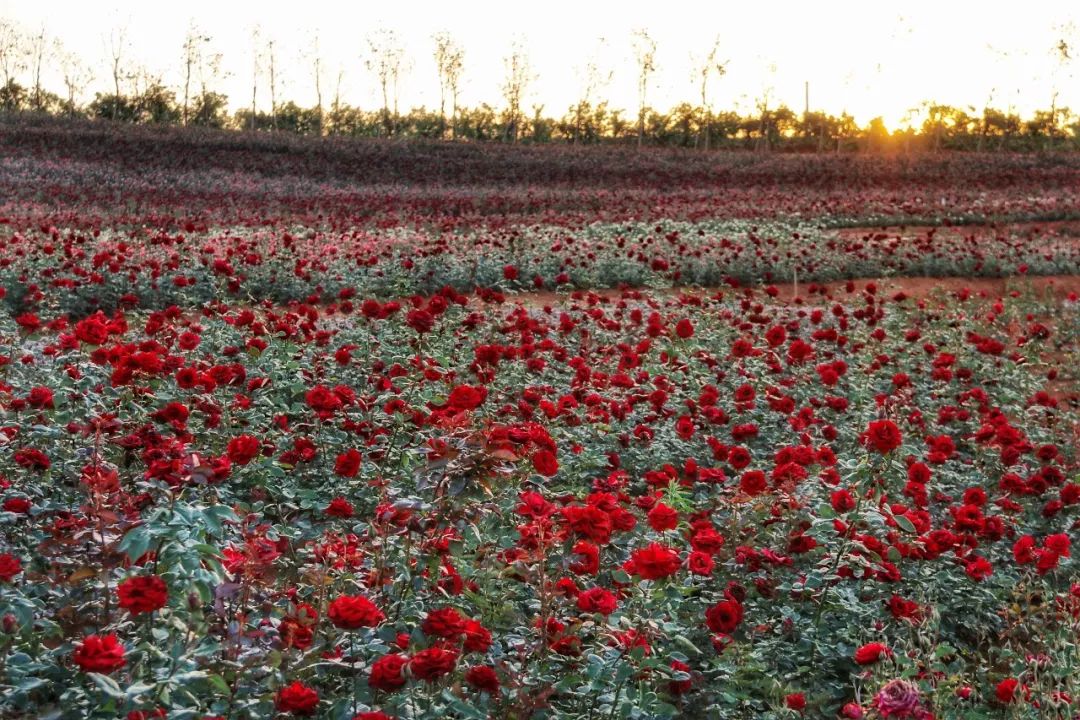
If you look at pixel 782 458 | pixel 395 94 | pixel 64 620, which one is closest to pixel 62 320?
pixel 64 620

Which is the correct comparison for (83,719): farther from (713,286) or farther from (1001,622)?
(713,286)

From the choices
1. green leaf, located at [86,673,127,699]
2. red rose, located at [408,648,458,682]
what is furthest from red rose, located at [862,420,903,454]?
green leaf, located at [86,673,127,699]

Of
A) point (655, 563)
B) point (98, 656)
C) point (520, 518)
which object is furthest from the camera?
point (520, 518)

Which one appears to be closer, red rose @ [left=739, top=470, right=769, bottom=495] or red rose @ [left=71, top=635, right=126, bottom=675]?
red rose @ [left=71, top=635, right=126, bottom=675]

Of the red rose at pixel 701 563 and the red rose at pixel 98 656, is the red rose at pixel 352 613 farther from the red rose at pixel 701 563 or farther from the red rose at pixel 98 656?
the red rose at pixel 701 563

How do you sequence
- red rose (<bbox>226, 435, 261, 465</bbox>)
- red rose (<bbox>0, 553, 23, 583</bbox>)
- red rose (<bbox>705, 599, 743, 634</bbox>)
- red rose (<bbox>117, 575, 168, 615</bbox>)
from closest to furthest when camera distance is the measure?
red rose (<bbox>117, 575, 168, 615</bbox>) → red rose (<bbox>0, 553, 23, 583</bbox>) → red rose (<bbox>705, 599, 743, 634</bbox>) → red rose (<bbox>226, 435, 261, 465</bbox>)

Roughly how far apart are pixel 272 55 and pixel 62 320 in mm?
56492

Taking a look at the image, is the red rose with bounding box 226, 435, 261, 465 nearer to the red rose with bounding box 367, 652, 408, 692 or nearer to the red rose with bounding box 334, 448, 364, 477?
the red rose with bounding box 334, 448, 364, 477

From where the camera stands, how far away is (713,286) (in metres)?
14.9

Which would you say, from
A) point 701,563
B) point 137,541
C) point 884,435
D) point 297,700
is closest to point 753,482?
point 884,435

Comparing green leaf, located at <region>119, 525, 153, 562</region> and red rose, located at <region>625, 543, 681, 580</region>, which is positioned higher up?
green leaf, located at <region>119, 525, 153, 562</region>

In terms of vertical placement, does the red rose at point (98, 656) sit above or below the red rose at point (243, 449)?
below

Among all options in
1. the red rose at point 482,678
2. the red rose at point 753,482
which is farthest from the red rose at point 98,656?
the red rose at point 753,482

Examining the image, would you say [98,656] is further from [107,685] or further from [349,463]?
[349,463]
